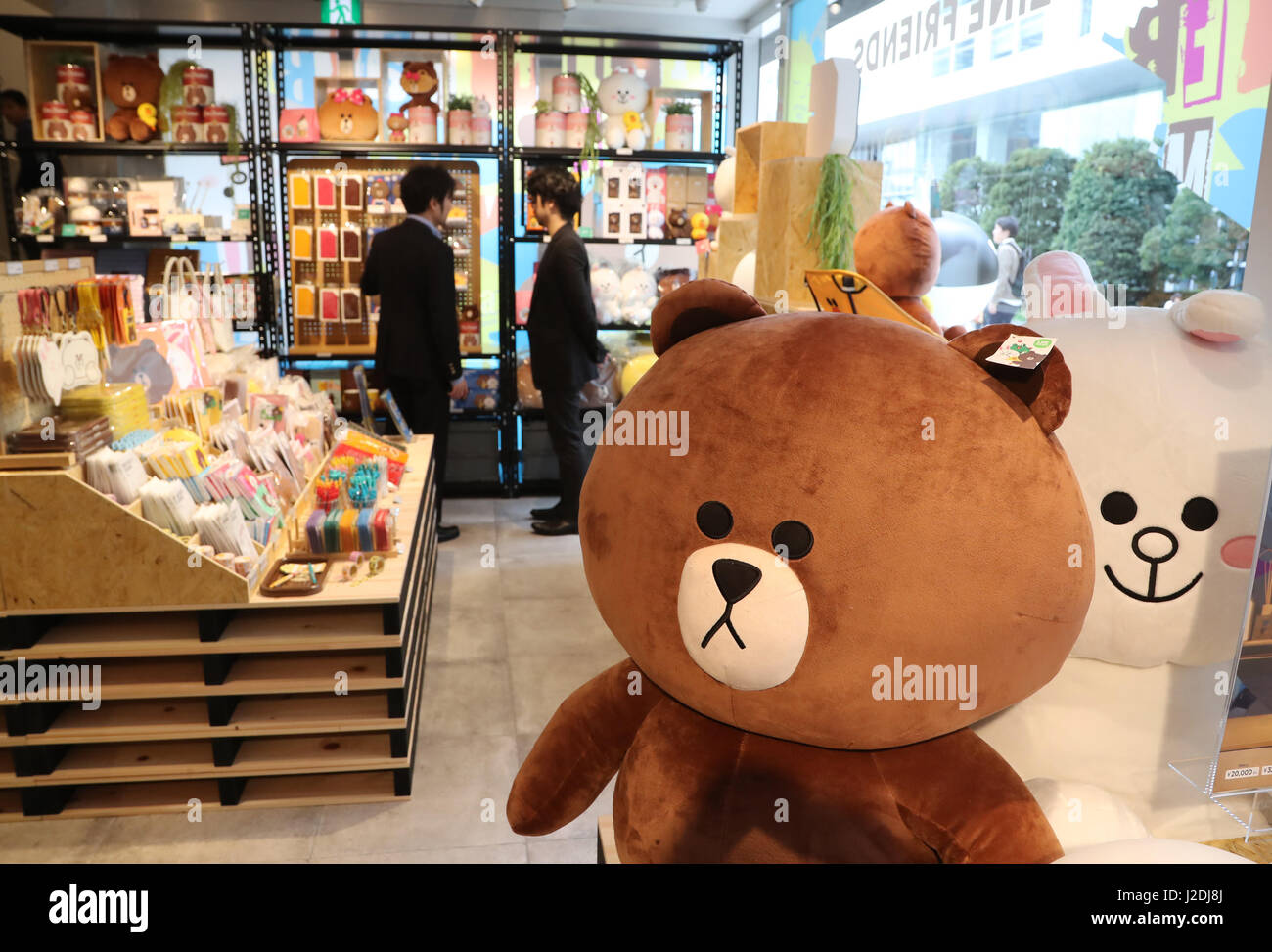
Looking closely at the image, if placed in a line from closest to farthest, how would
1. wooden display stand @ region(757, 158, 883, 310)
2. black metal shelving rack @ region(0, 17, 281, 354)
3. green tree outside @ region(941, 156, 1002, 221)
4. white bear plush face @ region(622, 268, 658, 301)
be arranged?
wooden display stand @ region(757, 158, 883, 310)
green tree outside @ region(941, 156, 1002, 221)
black metal shelving rack @ region(0, 17, 281, 354)
white bear plush face @ region(622, 268, 658, 301)

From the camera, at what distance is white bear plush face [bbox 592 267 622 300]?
5.89 metres

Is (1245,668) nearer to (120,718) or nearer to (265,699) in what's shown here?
(265,699)

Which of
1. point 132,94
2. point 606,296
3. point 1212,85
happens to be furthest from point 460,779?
point 132,94

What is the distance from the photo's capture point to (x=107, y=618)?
263 cm

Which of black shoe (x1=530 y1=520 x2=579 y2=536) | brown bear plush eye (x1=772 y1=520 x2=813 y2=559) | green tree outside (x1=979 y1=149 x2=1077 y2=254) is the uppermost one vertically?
green tree outside (x1=979 y1=149 x2=1077 y2=254)

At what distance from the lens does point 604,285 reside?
5891 millimetres

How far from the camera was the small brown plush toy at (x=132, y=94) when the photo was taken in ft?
17.8

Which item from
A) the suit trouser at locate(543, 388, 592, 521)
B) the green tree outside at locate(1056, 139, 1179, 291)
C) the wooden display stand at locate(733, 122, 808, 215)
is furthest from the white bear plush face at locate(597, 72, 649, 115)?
the green tree outside at locate(1056, 139, 1179, 291)

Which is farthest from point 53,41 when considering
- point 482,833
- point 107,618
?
point 482,833

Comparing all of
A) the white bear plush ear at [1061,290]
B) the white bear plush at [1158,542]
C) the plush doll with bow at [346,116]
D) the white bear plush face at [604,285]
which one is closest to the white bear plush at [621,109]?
the white bear plush face at [604,285]

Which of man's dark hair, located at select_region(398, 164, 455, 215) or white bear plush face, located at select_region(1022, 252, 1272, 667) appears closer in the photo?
white bear plush face, located at select_region(1022, 252, 1272, 667)

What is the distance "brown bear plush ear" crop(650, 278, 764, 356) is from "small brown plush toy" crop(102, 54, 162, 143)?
17.4 feet

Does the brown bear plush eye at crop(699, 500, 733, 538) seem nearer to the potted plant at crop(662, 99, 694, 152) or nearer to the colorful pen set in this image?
the colorful pen set

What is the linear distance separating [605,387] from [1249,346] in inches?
183
